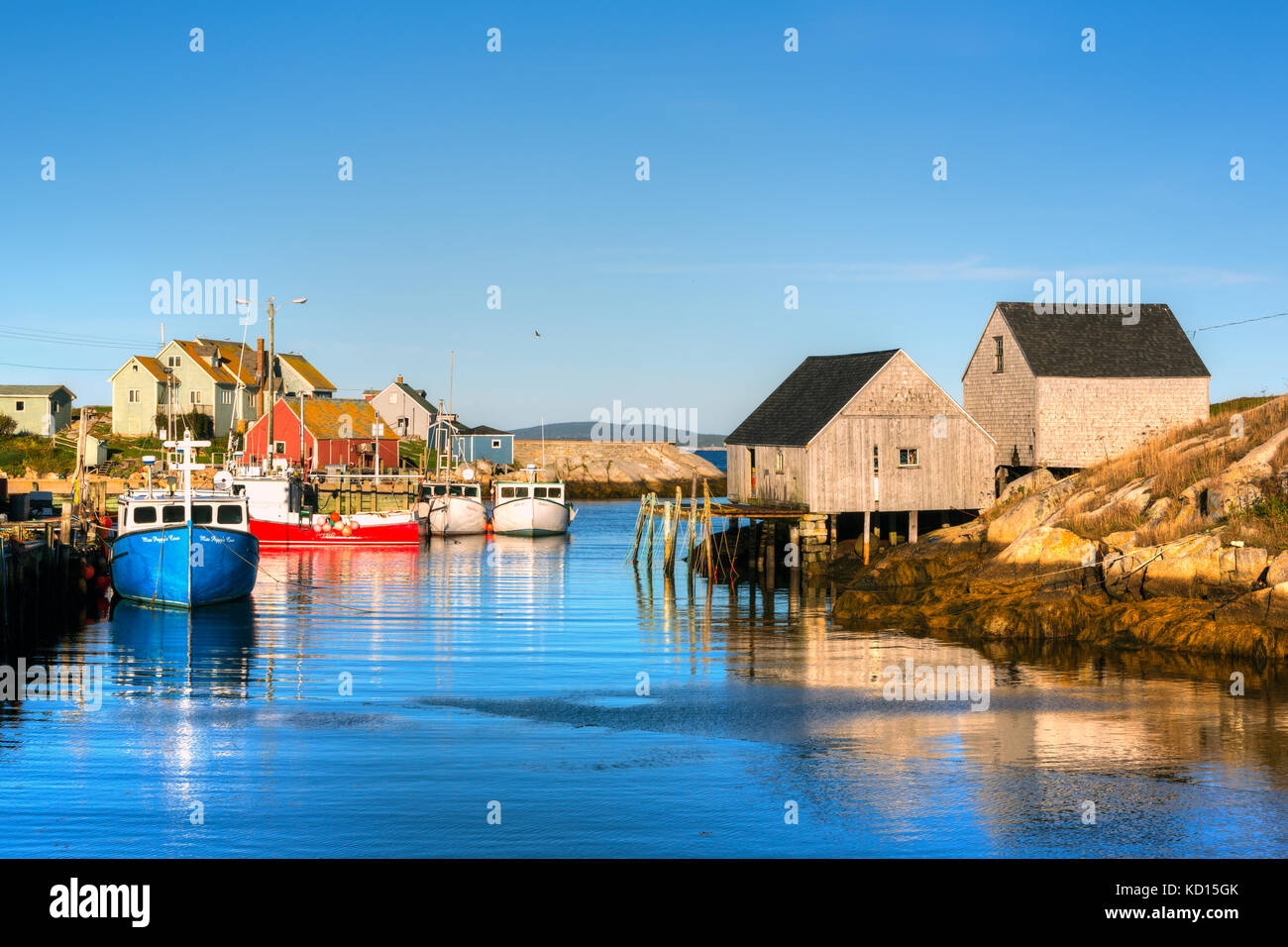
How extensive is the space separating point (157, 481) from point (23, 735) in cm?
4556

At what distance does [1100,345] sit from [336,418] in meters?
62.2

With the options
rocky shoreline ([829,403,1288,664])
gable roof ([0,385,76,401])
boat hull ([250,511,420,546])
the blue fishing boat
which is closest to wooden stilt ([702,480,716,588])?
rocky shoreline ([829,403,1288,664])

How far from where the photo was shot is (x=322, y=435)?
305 feet

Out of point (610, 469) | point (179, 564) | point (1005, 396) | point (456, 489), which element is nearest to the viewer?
point (179, 564)

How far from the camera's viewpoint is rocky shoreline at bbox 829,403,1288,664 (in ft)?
96.5

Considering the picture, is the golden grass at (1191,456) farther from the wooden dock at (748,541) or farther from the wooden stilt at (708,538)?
the wooden stilt at (708,538)

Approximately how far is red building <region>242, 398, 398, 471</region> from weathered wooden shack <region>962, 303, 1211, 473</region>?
176ft

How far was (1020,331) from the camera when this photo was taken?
164 feet

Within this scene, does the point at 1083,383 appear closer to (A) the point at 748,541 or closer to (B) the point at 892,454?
(B) the point at 892,454

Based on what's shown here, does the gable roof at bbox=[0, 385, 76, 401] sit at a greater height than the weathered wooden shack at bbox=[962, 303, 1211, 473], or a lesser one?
greater

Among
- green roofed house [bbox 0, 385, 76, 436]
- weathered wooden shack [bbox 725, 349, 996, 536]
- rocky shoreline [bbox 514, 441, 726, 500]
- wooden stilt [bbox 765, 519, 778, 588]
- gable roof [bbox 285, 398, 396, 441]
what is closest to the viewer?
weathered wooden shack [bbox 725, 349, 996, 536]

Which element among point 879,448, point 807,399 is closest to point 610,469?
point 807,399

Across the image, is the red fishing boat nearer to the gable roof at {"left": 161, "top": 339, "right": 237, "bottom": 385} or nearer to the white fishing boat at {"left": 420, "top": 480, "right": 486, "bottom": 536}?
the white fishing boat at {"left": 420, "top": 480, "right": 486, "bottom": 536}
